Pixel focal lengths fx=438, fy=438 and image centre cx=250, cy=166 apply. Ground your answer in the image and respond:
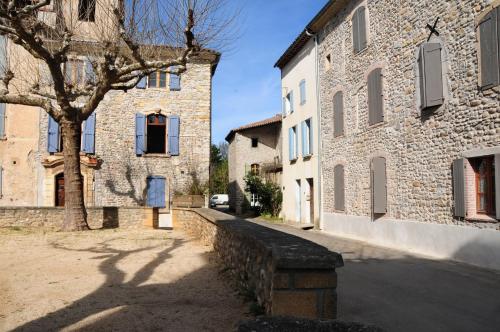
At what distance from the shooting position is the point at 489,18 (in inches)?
320

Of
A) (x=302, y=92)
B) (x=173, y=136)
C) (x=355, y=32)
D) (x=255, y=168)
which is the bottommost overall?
(x=255, y=168)

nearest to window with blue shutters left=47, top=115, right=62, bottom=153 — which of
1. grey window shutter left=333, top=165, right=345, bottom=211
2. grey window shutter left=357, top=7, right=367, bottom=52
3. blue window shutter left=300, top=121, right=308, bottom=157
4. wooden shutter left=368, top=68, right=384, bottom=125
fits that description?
→ blue window shutter left=300, top=121, right=308, bottom=157

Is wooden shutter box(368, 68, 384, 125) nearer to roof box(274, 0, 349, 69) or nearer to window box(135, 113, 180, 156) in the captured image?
roof box(274, 0, 349, 69)

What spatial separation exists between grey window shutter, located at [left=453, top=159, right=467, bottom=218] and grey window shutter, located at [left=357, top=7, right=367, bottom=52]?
5.60 metres

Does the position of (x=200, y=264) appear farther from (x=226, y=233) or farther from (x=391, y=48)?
(x=391, y=48)

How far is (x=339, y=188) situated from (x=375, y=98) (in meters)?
3.61

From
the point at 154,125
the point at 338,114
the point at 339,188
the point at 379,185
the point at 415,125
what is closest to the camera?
the point at 415,125

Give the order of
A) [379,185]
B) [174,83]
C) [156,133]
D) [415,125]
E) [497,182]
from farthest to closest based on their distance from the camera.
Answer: [156,133] → [174,83] → [379,185] → [415,125] → [497,182]

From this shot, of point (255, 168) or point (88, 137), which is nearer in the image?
point (88, 137)

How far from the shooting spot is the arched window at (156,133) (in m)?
19.7

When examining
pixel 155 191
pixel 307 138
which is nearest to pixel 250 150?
pixel 155 191

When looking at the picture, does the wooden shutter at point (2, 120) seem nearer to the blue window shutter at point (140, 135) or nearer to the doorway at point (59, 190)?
the doorway at point (59, 190)

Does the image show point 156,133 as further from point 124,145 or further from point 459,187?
point 459,187

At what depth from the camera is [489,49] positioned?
26.8 feet
